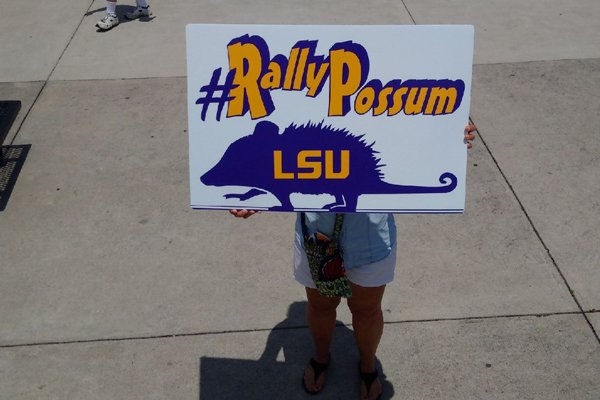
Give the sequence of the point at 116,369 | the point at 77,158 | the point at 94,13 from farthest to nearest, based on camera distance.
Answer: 1. the point at 94,13
2. the point at 77,158
3. the point at 116,369

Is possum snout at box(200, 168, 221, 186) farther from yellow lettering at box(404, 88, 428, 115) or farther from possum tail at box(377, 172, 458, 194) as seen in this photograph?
yellow lettering at box(404, 88, 428, 115)

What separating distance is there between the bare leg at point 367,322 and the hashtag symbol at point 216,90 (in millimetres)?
999

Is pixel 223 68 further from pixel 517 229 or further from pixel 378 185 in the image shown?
pixel 517 229

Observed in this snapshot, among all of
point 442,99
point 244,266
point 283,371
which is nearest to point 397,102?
point 442,99

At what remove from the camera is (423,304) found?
387 centimetres

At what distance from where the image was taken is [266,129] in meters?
2.58

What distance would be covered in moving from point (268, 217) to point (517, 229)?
1634 millimetres

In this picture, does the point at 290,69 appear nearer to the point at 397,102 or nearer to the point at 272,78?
the point at 272,78

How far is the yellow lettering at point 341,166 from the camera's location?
2.59 meters

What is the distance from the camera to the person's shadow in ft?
11.1

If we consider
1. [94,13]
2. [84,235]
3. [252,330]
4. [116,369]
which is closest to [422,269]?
[252,330]

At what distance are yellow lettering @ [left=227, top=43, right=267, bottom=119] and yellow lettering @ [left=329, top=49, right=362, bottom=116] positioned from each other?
0.86 feet

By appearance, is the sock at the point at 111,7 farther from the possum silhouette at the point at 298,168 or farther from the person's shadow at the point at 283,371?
the possum silhouette at the point at 298,168

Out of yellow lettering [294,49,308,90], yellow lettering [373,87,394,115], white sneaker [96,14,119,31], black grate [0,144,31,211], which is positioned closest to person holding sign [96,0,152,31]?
white sneaker [96,14,119,31]
